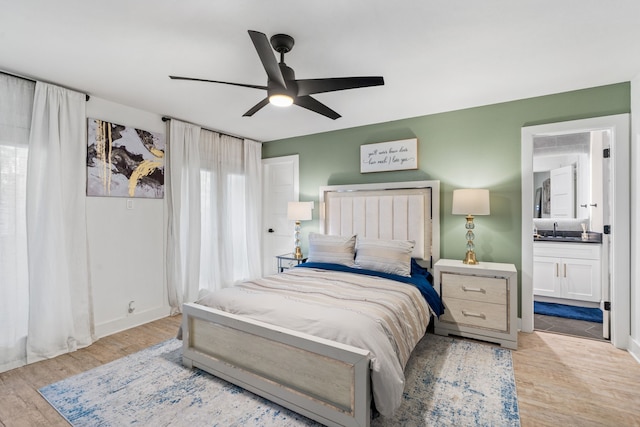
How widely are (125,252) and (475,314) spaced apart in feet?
12.7

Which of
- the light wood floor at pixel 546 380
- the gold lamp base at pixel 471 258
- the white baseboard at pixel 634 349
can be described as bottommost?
the light wood floor at pixel 546 380

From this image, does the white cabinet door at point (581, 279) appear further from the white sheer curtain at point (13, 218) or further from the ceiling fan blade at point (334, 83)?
the white sheer curtain at point (13, 218)

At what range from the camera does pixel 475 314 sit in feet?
10.1

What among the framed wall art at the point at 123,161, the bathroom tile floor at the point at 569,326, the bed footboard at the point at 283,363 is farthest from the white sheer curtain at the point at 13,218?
the bathroom tile floor at the point at 569,326

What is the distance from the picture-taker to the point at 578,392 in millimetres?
2225

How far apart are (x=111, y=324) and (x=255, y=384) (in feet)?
7.17

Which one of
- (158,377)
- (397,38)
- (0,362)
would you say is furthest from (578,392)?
(0,362)

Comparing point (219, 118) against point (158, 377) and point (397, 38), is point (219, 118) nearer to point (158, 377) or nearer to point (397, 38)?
point (397, 38)

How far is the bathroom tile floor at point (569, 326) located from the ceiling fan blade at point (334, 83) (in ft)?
10.9

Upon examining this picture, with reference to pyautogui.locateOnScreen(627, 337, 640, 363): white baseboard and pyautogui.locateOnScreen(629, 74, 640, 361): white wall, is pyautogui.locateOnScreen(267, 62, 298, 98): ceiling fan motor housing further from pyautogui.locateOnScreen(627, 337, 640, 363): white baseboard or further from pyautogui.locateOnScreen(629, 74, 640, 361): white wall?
pyautogui.locateOnScreen(627, 337, 640, 363): white baseboard

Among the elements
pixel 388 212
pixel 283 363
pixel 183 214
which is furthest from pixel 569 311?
pixel 183 214

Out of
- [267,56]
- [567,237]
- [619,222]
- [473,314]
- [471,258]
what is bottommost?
[473,314]

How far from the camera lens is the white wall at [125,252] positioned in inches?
128

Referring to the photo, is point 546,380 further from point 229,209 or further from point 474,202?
point 229,209
